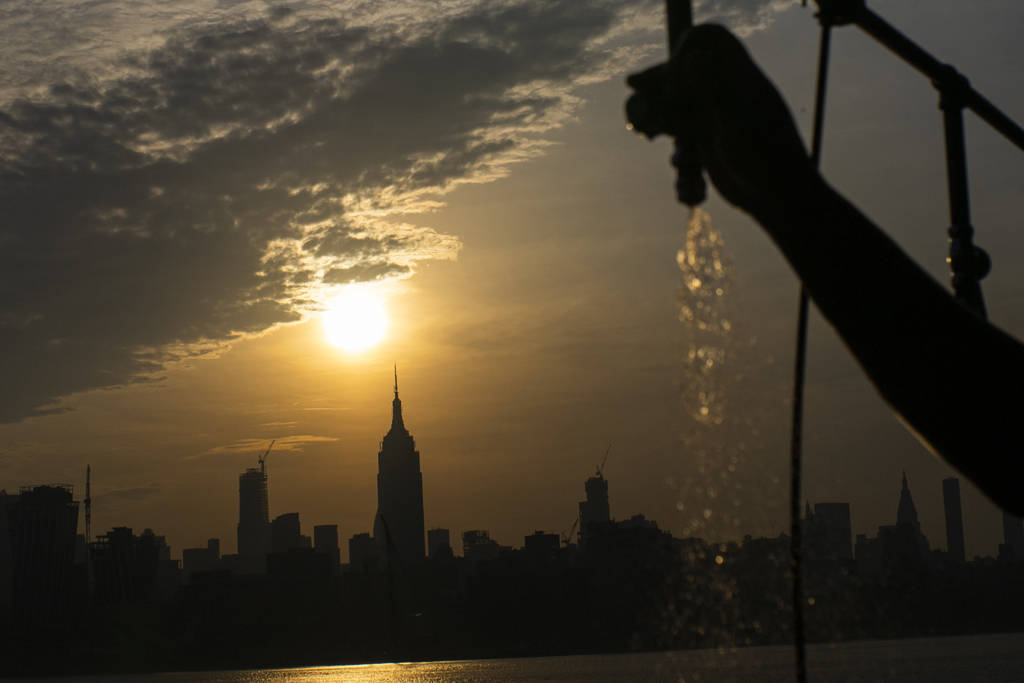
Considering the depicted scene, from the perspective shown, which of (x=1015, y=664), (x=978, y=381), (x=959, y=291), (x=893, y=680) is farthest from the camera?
(x=1015, y=664)

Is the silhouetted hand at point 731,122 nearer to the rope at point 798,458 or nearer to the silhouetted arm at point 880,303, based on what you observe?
the silhouetted arm at point 880,303

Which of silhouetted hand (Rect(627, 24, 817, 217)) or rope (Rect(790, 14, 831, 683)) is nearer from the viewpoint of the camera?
silhouetted hand (Rect(627, 24, 817, 217))

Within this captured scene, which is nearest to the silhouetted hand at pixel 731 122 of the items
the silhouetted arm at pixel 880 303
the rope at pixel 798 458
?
the silhouetted arm at pixel 880 303

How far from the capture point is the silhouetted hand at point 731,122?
2748mm

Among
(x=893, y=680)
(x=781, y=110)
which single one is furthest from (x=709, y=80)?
(x=893, y=680)

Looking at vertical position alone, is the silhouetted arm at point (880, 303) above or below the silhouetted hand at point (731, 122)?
below

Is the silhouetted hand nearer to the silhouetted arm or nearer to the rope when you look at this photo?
the silhouetted arm

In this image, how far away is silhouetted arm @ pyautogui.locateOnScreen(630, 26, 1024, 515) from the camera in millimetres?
2686

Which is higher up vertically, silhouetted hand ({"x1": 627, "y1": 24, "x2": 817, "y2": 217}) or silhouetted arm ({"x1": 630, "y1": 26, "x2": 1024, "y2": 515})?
silhouetted hand ({"x1": 627, "y1": 24, "x2": 817, "y2": 217})

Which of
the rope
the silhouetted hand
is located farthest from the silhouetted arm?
the rope

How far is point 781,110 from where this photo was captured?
2.79 metres

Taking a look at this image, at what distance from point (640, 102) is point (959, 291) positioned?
76.4 inches

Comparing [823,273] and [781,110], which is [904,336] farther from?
[781,110]

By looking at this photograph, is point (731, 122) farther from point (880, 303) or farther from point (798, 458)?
point (798, 458)
